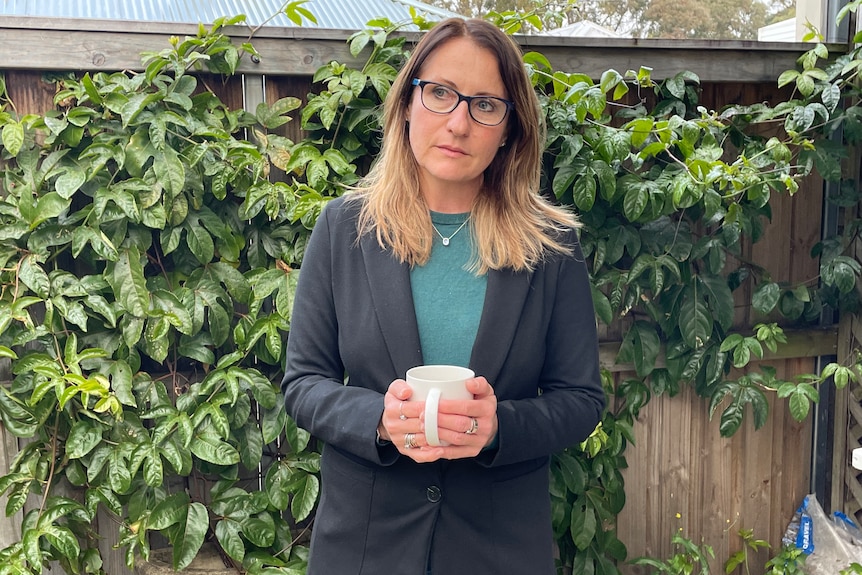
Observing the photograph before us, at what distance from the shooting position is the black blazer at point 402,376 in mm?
1115

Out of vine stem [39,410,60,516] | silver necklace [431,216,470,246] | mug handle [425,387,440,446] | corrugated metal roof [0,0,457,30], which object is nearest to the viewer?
mug handle [425,387,440,446]

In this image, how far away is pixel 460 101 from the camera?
1128 millimetres

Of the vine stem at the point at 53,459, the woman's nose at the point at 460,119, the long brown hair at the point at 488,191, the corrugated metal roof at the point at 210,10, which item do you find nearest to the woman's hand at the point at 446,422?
the long brown hair at the point at 488,191

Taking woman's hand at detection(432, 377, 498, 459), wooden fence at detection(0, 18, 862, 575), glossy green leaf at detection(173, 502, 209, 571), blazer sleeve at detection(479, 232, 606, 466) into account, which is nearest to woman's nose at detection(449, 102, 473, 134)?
blazer sleeve at detection(479, 232, 606, 466)

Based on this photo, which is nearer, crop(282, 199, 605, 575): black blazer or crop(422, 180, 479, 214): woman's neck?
crop(282, 199, 605, 575): black blazer

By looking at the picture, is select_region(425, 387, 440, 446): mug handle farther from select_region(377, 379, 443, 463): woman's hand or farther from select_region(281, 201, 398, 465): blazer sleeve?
select_region(281, 201, 398, 465): blazer sleeve

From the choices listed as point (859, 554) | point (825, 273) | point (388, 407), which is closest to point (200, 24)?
point (388, 407)

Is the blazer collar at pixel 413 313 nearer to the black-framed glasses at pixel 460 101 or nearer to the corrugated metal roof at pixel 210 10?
the black-framed glasses at pixel 460 101

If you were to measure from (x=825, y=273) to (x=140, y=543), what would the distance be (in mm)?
2000

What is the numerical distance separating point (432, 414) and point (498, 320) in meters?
0.24

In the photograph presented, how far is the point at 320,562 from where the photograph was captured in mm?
1195

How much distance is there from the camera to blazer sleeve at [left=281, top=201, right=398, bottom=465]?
1.07 m

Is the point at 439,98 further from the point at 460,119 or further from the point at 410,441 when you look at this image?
the point at 410,441

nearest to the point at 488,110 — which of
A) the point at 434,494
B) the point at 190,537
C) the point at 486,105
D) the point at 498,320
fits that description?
the point at 486,105
